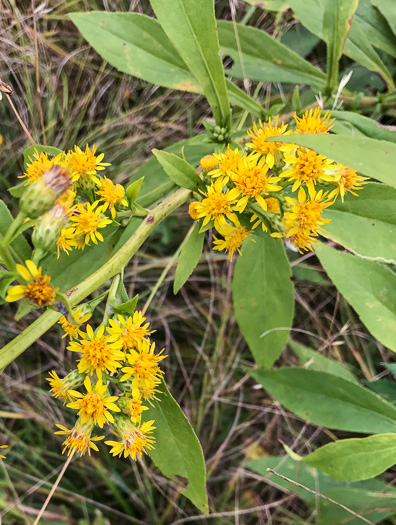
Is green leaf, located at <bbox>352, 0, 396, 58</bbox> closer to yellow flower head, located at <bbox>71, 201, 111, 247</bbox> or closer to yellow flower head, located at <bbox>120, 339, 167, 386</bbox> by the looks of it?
yellow flower head, located at <bbox>71, 201, 111, 247</bbox>

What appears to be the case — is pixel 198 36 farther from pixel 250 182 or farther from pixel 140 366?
pixel 140 366

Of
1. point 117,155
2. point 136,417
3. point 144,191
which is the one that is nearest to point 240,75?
point 144,191

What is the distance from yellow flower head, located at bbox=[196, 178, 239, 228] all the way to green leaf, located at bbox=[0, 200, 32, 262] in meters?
0.67

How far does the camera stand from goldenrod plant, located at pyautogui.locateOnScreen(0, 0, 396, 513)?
4.83 feet

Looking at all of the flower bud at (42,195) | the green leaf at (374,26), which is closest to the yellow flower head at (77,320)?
the flower bud at (42,195)

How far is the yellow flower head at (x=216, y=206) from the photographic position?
1.71 metres

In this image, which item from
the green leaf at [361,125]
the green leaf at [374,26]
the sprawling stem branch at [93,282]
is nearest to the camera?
the sprawling stem branch at [93,282]

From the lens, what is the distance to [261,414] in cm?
313

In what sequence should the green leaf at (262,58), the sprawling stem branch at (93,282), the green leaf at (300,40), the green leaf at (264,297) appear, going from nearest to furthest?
the sprawling stem branch at (93,282)
the green leaf at (264,297)
the green leaf at (262,58)
the green leaf at (300,40)

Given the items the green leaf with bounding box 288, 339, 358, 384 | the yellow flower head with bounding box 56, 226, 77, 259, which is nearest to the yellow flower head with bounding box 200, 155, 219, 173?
the yellow flower head with bounding box 56, 226, 77, 259

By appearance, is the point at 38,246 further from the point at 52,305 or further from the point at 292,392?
the point at 292,392

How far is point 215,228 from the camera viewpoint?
1.77m

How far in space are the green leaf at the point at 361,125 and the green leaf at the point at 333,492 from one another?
5.57 feet

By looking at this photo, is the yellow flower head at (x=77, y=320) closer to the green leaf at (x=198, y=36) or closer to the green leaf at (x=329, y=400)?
the green leaf at (x=198, y=36)
